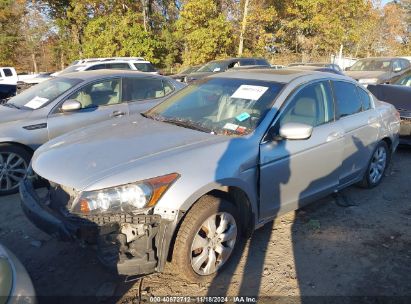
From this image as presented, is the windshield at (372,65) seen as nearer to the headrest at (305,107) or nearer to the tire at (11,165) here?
the headrest at (305,107)

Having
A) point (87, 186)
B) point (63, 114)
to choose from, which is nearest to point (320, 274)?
point (87, 186)

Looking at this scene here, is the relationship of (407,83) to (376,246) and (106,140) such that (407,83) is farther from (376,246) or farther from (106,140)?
(106,140)

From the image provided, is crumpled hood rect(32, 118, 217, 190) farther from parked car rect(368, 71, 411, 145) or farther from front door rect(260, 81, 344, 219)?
parked car rect(368, 71, 411, 145)

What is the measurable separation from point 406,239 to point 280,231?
1.26 meters

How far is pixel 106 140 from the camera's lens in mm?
3266

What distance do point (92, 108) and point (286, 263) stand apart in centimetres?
356

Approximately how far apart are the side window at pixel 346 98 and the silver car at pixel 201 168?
1cm

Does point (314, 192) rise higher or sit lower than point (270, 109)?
lower

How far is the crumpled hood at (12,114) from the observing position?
4859 millimetres

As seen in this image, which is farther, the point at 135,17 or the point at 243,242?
the point at 135,17

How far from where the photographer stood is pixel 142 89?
6.11m

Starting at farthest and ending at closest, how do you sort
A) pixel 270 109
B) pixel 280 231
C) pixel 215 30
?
pixel 215 30 < pixel 280 231 < pixel 270 109

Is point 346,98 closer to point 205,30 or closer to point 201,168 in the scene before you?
point 201,168

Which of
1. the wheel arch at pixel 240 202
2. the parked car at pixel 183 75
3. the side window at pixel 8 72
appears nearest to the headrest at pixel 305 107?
the wheel arch at pixel 240 202
